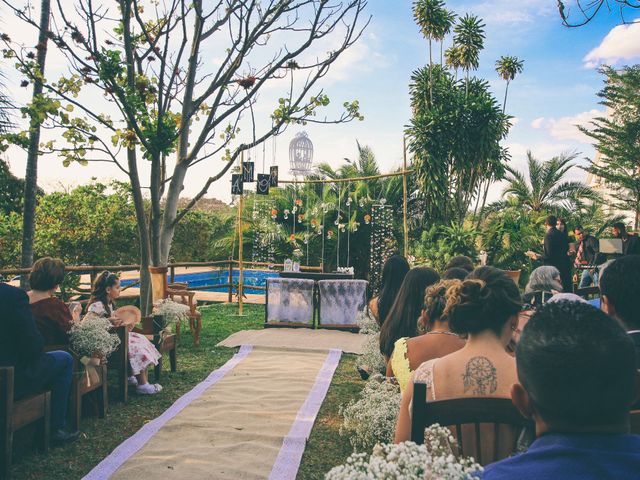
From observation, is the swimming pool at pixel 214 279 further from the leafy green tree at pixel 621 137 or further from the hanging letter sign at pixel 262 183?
the leafy green tree at pixel 621 137

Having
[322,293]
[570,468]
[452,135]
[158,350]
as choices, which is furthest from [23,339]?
[452,135]

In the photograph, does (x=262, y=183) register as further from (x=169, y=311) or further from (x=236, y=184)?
(x=169, y=311)

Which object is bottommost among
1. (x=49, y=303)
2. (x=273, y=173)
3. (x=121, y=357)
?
(x=121, y=357)

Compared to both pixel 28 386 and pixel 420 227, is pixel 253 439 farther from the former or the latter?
pixel 420 227

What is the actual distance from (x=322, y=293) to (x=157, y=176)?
3.87 metres

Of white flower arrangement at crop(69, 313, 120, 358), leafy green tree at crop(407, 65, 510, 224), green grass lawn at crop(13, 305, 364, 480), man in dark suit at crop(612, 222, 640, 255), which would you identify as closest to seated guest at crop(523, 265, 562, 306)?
green grass lawn at crop(13, 305, 364, 480)

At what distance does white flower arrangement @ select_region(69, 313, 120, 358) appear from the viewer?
4.30 metres

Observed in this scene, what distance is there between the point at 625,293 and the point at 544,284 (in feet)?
8.89

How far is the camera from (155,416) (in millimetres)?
4914

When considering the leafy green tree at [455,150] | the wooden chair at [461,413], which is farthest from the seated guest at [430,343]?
the leafy green tree at [455,150]

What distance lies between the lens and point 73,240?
1336cm

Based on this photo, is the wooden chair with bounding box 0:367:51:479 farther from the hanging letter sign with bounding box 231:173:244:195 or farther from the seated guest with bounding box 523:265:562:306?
the hanging letter sign with bounding box 231:173:244:195

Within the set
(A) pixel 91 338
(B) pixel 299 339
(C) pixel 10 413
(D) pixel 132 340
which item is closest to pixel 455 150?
(B) pixel 299 339

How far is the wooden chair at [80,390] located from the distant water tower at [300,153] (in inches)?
495
